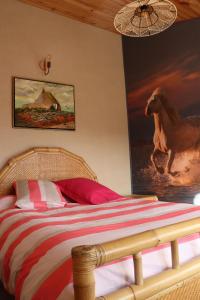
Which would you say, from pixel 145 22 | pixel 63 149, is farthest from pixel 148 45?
pixel 63 149

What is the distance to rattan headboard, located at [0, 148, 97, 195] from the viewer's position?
2656mm

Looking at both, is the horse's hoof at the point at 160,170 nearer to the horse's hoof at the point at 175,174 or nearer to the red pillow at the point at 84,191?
the horse's hoof at the point at 175,174

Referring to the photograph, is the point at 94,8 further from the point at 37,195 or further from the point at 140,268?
the point at 140,268

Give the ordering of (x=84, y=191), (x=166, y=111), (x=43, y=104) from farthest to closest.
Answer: (x=166, y=111)
(x=43, y=104)
(x=84, y=191)

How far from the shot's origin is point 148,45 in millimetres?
3521

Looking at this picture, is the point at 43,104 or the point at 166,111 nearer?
the point at 43,104

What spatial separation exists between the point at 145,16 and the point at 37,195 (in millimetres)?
1713

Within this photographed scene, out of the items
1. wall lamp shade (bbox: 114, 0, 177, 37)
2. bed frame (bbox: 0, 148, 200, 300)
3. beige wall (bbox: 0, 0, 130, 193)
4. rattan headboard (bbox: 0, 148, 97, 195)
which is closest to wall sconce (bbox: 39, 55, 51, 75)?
beige wall (bbox: 0, 0, 130, 193)

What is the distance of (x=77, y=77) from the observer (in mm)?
3336

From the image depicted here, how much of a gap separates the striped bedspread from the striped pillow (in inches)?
12.1

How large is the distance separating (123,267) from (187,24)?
9.60 feet

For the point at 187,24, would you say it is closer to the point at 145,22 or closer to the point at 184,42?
the point at 184,42

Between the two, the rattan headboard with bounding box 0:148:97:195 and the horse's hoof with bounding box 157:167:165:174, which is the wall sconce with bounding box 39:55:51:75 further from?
the horse's hoof with bounding box 157:167:165:174

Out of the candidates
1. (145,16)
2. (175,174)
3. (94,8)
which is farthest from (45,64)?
(175,174)
